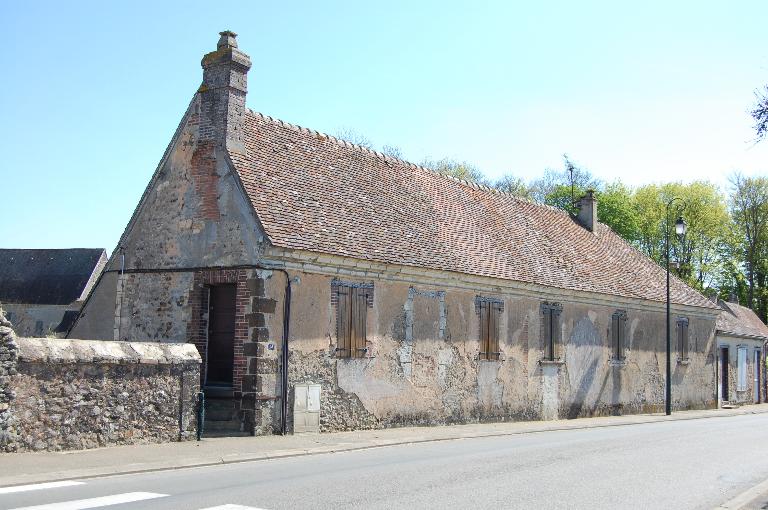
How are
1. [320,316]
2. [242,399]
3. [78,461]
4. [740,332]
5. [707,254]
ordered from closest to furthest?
[78,461], [242,399], [320,316], [740,332], [707,254]

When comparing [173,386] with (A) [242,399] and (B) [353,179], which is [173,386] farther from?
(B) [353,179]

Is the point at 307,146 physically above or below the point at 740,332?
above

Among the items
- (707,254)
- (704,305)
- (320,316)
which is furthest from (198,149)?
(707,254)

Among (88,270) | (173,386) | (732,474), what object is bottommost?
(732,474)

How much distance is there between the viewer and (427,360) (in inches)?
754

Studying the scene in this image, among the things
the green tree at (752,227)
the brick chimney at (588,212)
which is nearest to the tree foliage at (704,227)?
the green tree at (752,227)

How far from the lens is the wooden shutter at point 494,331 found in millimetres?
21203

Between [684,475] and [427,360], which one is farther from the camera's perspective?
[427,360]

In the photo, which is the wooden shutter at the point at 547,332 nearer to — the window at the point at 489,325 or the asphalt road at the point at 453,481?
the window at the point at 489,325

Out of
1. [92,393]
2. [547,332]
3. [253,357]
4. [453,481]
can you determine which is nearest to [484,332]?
[547,332]

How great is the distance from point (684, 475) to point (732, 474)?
86 cm

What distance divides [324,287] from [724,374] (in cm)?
2627

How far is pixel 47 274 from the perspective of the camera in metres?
49.3

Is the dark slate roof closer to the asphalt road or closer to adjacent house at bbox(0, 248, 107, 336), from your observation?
adjacent house at bbox(0, 248, 107, 336)
